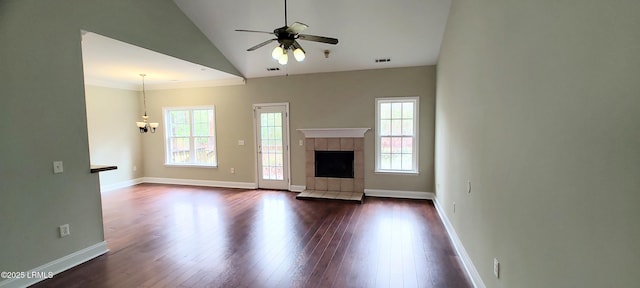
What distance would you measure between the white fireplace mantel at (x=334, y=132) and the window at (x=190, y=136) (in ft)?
8.03

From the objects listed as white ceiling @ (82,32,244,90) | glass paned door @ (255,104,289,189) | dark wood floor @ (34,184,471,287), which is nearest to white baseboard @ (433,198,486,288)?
dark wood floor @ (34,184,471,287)

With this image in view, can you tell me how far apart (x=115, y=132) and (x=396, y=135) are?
6556mm

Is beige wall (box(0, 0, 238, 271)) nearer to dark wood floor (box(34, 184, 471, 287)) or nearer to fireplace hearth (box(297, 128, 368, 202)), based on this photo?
dark wood floor (box(34, 184, 471, 287))

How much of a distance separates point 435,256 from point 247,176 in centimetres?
461

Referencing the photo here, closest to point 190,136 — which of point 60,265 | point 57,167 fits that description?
point 57,167

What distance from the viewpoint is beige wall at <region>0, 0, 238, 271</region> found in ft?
8.31

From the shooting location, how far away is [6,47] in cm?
250

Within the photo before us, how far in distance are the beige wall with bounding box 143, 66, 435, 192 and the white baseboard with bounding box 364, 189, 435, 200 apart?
0.24 feet

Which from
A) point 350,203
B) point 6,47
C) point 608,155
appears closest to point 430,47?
point 350,203

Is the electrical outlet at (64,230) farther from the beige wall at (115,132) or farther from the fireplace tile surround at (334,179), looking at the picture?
the beige wall at (115,132)

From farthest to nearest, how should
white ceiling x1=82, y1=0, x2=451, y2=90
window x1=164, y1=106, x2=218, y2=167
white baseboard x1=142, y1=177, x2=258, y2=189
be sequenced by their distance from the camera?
window x1=164, y1=106, x2=218, y2=167 → white baseboard x1=142, y1=177, x2=258, y2=189 → white ceiling x1=82, y1=0, x2=451, y2=90

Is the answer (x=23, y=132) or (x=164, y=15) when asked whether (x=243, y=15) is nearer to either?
(x=164, y=15)

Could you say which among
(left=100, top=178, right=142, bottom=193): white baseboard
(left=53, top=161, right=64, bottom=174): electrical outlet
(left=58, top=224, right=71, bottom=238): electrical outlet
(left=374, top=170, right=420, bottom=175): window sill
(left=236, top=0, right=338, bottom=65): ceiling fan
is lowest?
(left=100, top=178, right=142, bottom=193): white baseboard

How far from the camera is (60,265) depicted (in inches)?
113
